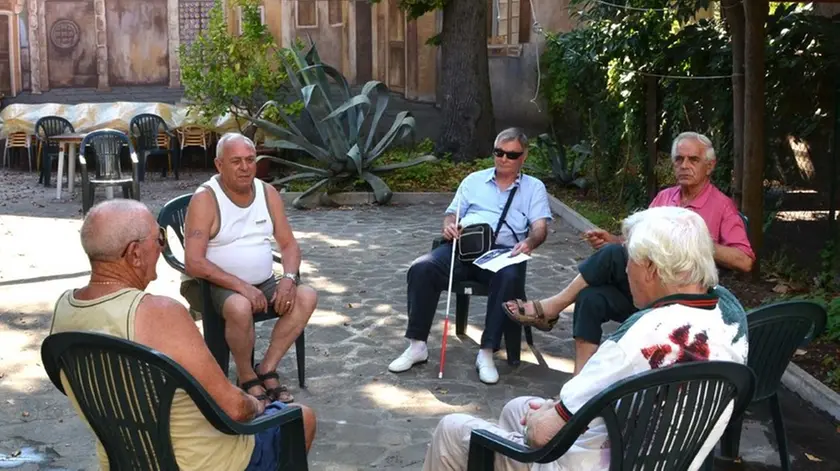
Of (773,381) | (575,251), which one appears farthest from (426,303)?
(575,251)

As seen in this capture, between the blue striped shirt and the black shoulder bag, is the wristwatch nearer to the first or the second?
the black shoulder bag

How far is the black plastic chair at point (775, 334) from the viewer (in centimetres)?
346

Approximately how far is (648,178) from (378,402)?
6.09 metres

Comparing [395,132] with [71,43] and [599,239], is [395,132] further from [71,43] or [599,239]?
[71,43]

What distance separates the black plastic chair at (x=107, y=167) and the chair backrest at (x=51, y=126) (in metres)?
3.06

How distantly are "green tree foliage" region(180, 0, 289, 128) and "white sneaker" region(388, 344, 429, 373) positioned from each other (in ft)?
28.4

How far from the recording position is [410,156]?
14.5m

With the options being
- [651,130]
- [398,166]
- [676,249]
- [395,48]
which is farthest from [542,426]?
[395,48]

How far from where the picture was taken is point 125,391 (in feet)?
8.91

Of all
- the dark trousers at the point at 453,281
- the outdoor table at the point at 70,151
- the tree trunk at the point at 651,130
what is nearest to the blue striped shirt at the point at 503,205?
the dark trousers at the point at 453,281

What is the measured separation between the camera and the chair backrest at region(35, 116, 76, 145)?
14562 millimetres

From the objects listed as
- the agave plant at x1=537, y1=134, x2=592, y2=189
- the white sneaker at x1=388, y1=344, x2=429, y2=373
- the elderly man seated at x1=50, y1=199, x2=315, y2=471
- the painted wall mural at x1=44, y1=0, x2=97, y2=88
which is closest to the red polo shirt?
the white sneaker at x1=388, y1=344, x2=429, y2=373

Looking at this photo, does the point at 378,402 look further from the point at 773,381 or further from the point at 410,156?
the point at 410,156

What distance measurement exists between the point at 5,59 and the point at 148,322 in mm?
20255
